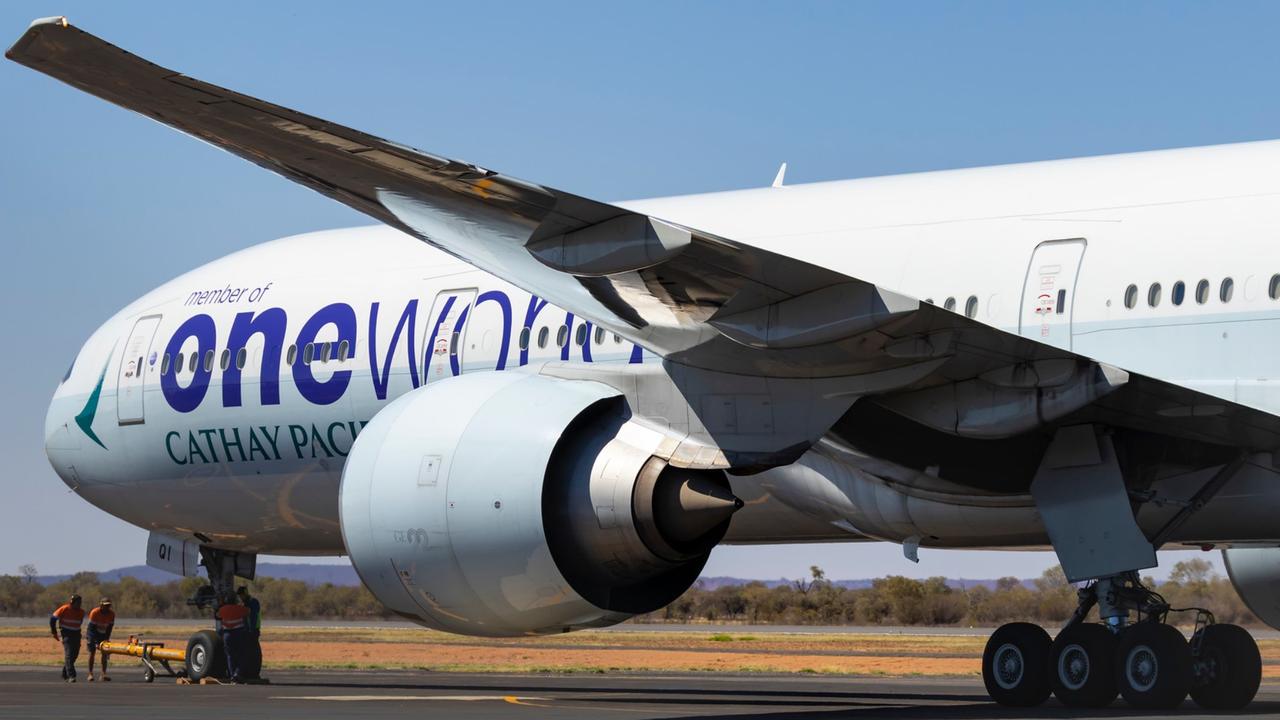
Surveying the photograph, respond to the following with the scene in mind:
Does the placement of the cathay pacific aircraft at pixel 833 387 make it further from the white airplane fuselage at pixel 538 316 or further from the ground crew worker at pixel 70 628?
the ground crew worker at pixel 70 628

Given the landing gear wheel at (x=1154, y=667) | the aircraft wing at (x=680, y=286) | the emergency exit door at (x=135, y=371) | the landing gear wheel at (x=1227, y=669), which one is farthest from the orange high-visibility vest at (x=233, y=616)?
the landing gear wheel at (x=1154, y=667)

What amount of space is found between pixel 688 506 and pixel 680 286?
1.71m

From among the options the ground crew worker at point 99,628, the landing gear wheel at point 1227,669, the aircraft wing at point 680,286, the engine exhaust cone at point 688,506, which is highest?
the aircraft wing at point 680,286

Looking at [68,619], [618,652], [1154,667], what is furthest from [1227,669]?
[618,652]

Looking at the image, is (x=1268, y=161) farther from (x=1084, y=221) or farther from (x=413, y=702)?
(x=413, y=702)

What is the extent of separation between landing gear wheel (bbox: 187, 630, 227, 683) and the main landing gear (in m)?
8.60

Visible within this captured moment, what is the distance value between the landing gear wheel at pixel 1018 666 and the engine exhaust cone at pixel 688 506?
265 cm

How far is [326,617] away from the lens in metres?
55.7

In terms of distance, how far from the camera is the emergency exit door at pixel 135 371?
1656 centimetres

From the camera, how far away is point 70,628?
21312 millimetres

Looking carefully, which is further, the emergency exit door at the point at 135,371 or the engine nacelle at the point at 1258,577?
the emergency exit door at the point at 135,371

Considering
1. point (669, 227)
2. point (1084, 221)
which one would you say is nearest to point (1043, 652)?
point (1084, 221)

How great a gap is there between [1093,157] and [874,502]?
2.89 metres

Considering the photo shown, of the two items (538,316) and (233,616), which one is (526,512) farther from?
(233,616)
